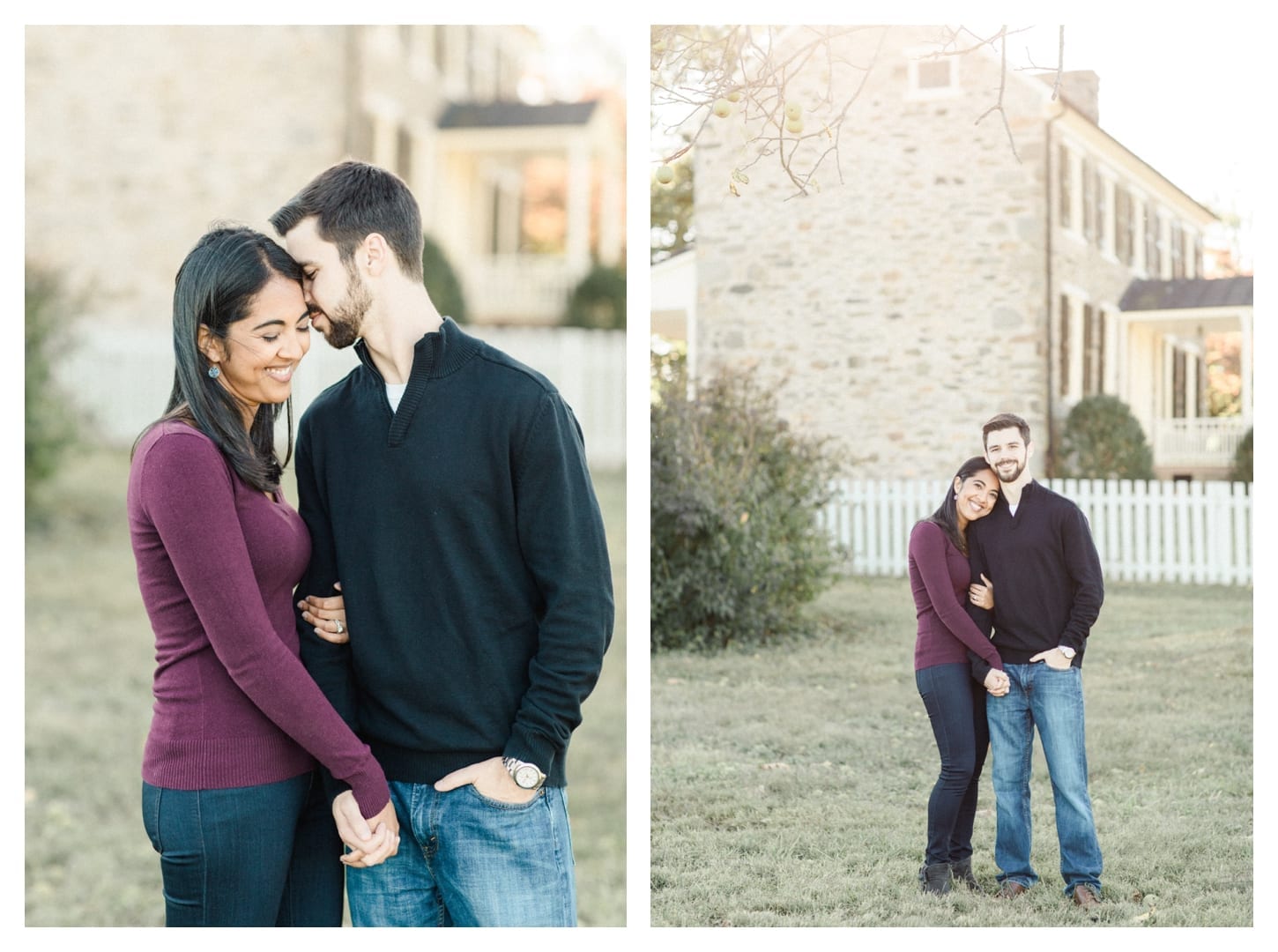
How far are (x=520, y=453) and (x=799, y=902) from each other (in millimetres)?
1414

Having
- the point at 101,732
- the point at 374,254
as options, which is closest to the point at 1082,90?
the point at 374,254

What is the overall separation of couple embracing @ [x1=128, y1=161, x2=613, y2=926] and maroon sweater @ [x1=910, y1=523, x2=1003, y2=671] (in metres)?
0.93

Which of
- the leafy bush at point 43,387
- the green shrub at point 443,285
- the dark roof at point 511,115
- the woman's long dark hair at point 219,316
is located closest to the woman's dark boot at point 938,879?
the woman's long dark hair at point 219,316

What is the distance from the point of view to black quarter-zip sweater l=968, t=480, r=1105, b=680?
262 centimetres

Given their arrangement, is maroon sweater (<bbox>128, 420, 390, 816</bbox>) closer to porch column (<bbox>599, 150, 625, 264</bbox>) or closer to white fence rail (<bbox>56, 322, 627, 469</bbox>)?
white fence rail (<bbox>56, 322, 627, 469</bbox>)

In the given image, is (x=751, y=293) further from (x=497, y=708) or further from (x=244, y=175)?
(x=244, y=175)

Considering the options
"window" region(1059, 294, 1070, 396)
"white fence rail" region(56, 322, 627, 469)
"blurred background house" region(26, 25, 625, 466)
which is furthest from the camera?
"blurred background house" region(26, 25, 625, 466)

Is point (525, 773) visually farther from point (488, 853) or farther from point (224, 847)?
point (224, 847)

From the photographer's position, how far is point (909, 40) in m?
2.95

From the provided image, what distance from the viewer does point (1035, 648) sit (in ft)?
8.69

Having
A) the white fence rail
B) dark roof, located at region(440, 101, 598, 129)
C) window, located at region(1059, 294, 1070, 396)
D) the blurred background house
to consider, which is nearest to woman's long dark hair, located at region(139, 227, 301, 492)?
window, located at region(1059, 294, 1070, 396)

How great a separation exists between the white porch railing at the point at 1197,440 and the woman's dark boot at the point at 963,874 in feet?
3.49

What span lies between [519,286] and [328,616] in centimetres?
940
